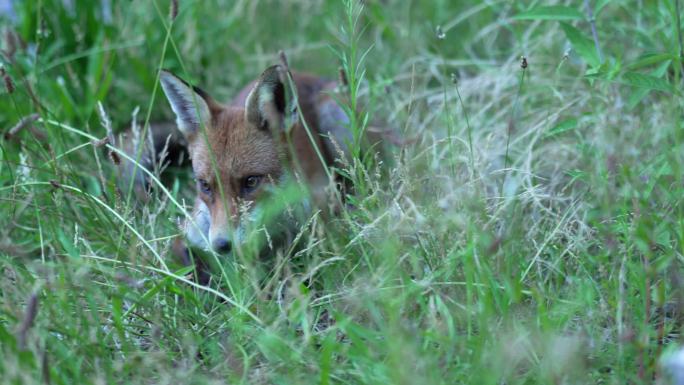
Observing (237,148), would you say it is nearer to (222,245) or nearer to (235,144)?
(235,144)

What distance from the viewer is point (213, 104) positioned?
3.78 metres

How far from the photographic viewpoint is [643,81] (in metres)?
3.12

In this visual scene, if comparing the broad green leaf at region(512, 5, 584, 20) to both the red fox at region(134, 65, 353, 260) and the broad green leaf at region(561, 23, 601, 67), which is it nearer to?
the broad green leaf at region(561, 23, 601, 67)

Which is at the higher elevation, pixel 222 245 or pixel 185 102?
pixel 185 102

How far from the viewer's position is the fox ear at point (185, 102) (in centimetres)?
356

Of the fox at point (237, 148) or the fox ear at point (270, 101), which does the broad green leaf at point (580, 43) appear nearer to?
the fox at point (237, 148)

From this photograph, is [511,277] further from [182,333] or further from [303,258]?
[182,333]

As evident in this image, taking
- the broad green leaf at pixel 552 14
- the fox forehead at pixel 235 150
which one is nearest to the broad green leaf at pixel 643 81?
the broad green leaf at pixel 552 14

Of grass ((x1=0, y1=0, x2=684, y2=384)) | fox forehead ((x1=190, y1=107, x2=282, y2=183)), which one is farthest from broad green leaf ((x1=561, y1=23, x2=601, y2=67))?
fox forehead ((x1=190, y1=107, x2=282, y2=183))

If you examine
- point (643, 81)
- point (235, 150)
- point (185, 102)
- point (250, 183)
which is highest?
point (643, 81)

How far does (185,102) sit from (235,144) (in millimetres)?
332

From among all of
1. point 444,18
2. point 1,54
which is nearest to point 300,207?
point 1,54

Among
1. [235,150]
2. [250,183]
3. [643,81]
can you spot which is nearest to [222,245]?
[250,183]

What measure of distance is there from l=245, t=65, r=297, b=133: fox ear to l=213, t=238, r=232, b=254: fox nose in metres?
0.56
